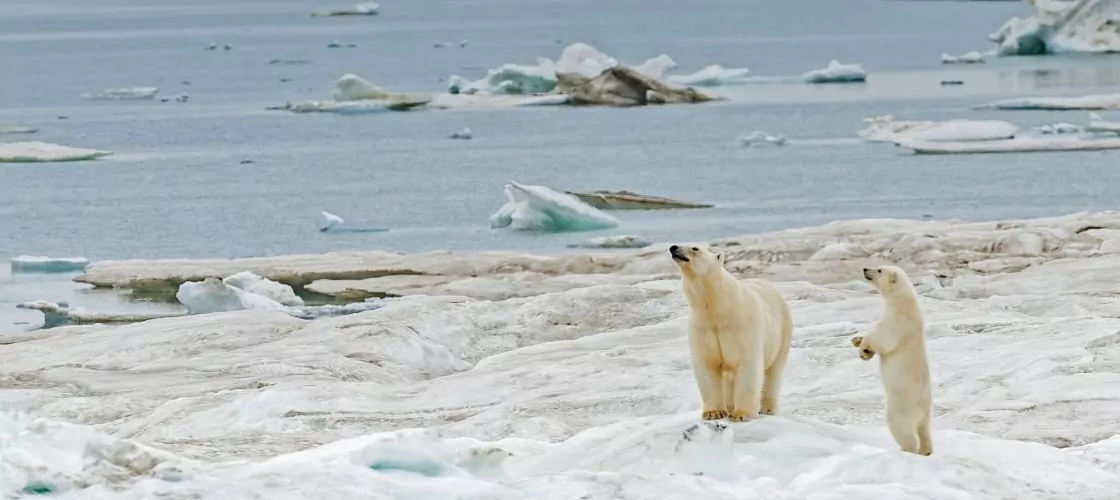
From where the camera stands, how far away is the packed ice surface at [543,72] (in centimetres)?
4344

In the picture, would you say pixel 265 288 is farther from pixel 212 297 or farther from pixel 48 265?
pixel 48 265

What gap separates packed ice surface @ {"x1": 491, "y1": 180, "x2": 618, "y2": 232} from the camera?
70.6ft

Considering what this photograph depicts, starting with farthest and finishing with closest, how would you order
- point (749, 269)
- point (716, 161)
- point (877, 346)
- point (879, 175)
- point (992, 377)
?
point (716, 161)
point (879, 175)
point (749, 269)
point (992, 377)
point (877, 346)

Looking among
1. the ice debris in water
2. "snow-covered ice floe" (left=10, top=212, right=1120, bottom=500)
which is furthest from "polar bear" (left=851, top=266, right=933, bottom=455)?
the ice debris in water

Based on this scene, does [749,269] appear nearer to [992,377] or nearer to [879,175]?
[992,377]

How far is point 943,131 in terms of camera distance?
1284 inches

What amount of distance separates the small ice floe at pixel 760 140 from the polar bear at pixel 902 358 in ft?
84.5

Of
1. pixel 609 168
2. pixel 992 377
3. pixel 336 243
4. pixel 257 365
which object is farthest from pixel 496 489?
pixel 609 168

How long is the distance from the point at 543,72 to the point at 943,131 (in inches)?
510

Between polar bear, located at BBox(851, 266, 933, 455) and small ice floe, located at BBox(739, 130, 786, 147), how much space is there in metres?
25.8

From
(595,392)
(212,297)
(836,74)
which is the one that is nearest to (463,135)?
(836,74)

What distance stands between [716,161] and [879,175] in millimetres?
3937

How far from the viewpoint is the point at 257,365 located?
40.2 feet

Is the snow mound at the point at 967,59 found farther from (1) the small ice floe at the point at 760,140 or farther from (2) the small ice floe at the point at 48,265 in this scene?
(2) the small ice floe at the point at 48,265
